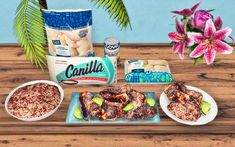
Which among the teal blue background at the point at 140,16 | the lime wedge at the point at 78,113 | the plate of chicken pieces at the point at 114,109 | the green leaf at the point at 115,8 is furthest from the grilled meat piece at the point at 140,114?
the teal blue background at the point at 140,16

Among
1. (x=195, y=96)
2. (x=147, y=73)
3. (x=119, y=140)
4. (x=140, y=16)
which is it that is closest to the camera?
(x=119, y=140)

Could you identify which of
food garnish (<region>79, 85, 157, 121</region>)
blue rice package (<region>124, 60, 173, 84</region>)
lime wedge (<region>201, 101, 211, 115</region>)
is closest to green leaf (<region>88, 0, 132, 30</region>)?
blue rice package (<region>124, 60, 173, 84</region>)

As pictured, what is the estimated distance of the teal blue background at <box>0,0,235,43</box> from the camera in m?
1.55

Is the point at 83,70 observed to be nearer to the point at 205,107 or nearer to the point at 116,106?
the point at 116,106

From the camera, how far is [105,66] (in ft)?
3.62

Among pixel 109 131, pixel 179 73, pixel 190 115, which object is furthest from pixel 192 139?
pixel 179 73

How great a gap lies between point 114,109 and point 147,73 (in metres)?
0.25

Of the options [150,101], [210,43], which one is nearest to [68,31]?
[150,101]

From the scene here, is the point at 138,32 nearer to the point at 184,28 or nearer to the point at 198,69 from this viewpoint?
the point at 198,69

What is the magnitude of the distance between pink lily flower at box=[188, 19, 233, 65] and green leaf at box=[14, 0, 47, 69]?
579mm

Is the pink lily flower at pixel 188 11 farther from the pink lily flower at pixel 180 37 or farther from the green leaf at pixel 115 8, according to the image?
the green leaf at pixel 115 8

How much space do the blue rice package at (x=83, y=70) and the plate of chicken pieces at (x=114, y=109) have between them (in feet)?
0.39

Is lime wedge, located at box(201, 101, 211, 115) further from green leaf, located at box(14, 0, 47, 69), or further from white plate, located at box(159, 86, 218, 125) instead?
green leaf, located at box(14, 0, 47, 69)

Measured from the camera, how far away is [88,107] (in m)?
0.98
